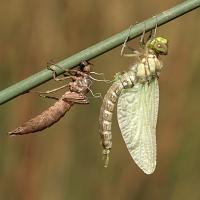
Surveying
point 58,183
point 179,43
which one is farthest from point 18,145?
point 179,43

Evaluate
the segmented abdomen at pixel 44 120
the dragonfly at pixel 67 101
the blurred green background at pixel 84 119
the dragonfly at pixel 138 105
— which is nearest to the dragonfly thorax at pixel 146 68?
the dragonfly at pixel 138 105

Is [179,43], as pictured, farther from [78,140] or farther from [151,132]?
[151,132]

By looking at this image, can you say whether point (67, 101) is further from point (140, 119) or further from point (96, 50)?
point (96, 50)

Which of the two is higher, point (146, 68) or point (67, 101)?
point (146, 68)

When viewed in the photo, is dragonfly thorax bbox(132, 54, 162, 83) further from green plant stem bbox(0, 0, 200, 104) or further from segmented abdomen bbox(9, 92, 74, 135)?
green plant stem bbox(0, 0, 200, 104)

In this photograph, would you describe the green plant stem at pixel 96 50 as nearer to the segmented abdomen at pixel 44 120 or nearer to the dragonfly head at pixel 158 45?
the segmented abdomen at pixel 44 120

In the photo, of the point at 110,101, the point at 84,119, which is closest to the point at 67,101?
the point at 110,101
